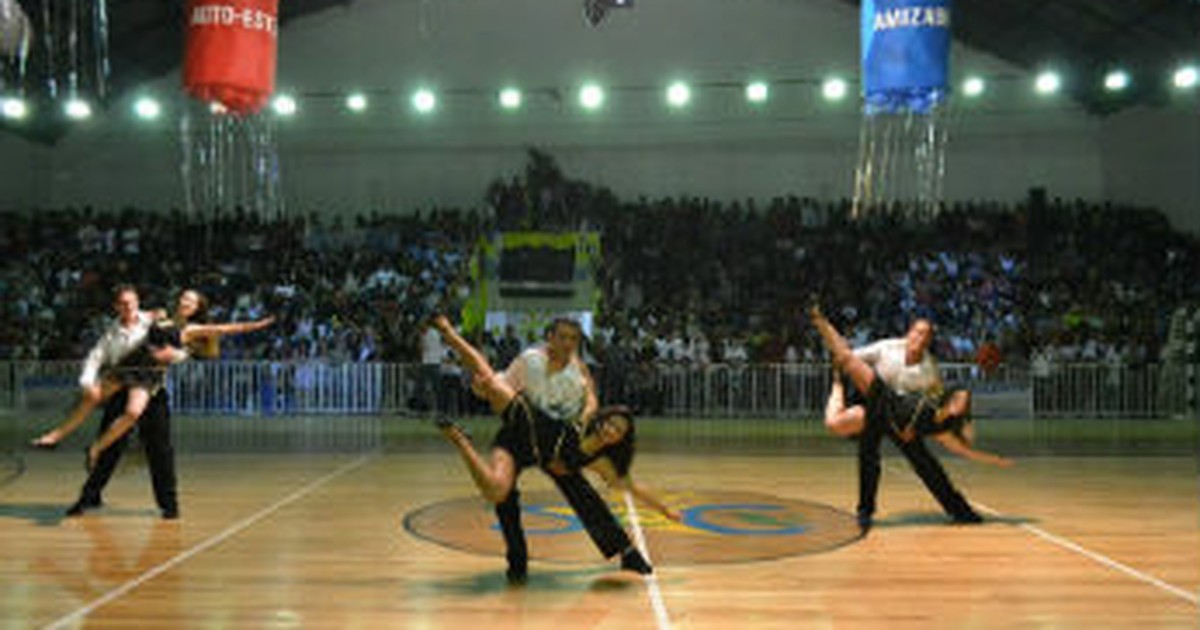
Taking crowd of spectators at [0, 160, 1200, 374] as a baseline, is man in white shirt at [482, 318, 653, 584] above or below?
below

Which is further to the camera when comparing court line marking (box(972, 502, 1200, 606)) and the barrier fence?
the barrier fence

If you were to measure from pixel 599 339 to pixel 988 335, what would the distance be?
25.6 ft

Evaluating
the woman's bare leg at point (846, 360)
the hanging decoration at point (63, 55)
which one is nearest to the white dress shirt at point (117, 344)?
the woman's bare leg at point (846, 360)

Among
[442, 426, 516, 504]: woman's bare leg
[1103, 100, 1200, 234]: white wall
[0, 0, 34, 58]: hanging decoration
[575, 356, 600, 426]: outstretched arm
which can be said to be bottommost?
[442, 426, 516, 504]: woman's bare leg

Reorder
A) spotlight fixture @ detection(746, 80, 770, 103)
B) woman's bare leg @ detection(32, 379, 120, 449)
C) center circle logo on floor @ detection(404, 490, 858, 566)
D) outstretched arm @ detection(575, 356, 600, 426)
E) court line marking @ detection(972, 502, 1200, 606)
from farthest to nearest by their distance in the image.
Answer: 1. spotlight fixture @ detection(746, 80, 770, 103)
2. woman's bare leg @ detection(32, 379, 120, 449)
3. center circle logo on floor @ detection(404, 490, 858, 566)
4. outstretched arm @ detection(575, 356, 600, 426)
5. court line marking @ detection(972, 502, 1200, 606)

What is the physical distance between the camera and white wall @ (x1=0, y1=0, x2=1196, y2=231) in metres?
26.0

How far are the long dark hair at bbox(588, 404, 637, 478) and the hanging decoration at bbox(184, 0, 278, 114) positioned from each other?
544cm

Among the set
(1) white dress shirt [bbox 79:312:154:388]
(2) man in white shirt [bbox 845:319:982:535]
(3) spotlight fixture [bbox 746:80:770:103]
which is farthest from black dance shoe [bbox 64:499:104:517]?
(3) spotlight fixture [bbox 746:80:770:103]

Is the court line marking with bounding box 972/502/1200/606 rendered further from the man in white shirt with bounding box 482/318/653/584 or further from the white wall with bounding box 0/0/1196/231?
the white wall with bounding box 0/0/1196/231

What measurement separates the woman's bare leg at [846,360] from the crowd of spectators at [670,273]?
1058 cm

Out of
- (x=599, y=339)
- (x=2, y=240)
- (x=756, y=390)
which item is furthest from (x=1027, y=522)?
(x=2, y=240)

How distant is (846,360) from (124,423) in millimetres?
5252

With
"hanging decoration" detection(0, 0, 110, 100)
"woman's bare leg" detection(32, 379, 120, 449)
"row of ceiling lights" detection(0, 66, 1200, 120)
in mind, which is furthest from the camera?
"row of ceiling lights" detection(0, 66, 1200, 120)

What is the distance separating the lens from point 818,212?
967 inches
